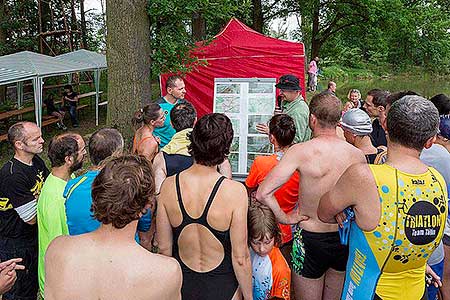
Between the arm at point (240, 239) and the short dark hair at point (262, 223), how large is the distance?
29cm

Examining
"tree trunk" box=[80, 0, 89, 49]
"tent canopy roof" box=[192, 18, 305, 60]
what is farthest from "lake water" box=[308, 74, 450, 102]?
"tree trunk" box=[80, 0, 89, 49]

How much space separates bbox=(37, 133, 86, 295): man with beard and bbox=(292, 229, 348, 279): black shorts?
1.38 metres

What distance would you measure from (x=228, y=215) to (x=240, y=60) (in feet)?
18.1

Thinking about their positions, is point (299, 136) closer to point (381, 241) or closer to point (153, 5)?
point (381, 241)

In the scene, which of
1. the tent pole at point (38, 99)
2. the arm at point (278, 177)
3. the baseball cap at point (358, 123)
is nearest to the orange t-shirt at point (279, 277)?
the arm at point (278, 177)

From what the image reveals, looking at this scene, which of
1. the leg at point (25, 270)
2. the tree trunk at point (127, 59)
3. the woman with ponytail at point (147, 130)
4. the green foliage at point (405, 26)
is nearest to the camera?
the leg at point (25, 270)

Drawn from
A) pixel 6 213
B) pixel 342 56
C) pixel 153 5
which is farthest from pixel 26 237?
pixel 342 56

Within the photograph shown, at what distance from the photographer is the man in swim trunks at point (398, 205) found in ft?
5.31

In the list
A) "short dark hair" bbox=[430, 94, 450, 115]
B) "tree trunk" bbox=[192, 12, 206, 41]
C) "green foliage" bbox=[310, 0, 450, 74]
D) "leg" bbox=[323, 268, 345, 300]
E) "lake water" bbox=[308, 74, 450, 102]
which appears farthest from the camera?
"lake water" bbox=[308, 74, 450, 102]

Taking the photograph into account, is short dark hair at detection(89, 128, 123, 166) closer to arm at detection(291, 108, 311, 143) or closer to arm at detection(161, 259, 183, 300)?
arm at detection(161, 259, 183, 300)

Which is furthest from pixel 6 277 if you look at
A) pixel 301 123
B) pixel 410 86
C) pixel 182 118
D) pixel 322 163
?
pixel 410 86

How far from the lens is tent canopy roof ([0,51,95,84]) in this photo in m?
8.42

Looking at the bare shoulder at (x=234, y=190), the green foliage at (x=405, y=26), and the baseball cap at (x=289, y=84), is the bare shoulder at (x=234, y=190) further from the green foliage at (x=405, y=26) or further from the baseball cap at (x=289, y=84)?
the green foliage at (x=405, y=26)

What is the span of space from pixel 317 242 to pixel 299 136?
6.57 ft
